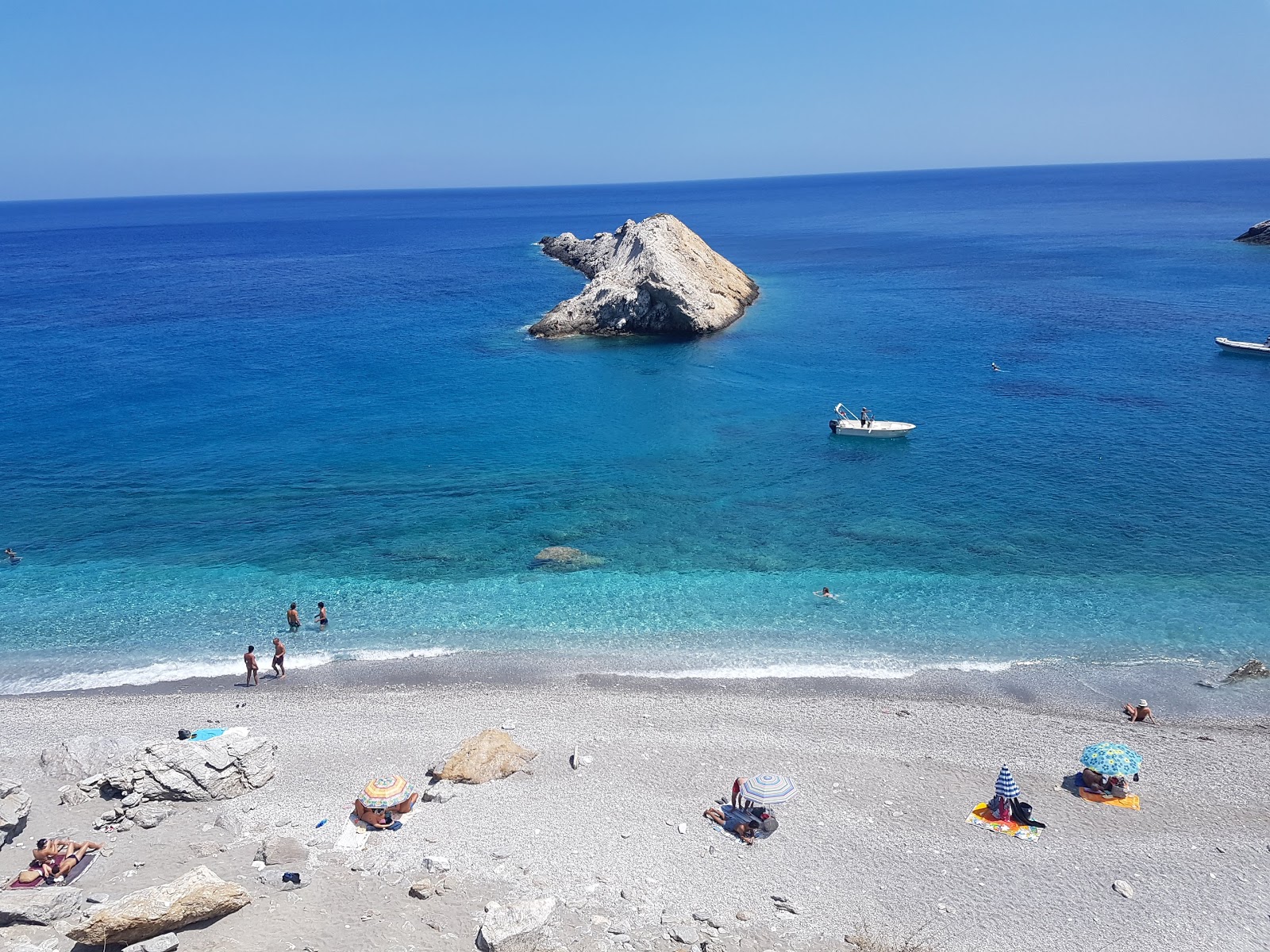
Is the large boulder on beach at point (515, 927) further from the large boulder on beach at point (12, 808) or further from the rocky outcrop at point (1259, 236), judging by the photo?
the rocky outcrop at point (1259, 236)

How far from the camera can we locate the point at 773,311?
79.6 metres

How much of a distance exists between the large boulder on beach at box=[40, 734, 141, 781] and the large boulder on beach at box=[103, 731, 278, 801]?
2.52ft

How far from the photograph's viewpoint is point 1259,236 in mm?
112250

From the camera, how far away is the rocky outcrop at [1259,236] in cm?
11119

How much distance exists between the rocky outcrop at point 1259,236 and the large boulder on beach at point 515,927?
428 ft

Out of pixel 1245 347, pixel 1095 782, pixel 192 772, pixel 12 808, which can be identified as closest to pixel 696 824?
pixel 1095 782

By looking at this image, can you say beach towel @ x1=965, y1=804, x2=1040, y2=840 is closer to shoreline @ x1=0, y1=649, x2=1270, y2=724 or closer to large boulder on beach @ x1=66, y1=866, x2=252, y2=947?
shoreline @ x1=0, y1=649, x2=1270, y2=724

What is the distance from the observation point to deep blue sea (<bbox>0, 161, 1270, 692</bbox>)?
29734mm

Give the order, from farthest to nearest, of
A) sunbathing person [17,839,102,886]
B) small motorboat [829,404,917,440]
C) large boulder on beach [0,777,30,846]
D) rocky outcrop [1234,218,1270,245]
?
rocky outcrop [1234,218,1270,245] → small motorboat [829,404,917,440] → large boulder on beach [0,777,30,846] → sunbathing person [17,839,102,886]

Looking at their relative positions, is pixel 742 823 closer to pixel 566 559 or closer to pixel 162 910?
pixel 162 910

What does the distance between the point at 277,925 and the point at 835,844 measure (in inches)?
457

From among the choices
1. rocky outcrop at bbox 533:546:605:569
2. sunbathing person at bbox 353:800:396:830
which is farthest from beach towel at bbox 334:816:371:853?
rocky outcrop at bbox 533:546:605:569

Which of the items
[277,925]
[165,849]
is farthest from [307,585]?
[277,925]

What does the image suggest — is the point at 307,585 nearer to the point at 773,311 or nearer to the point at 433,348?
the point at 433,348
